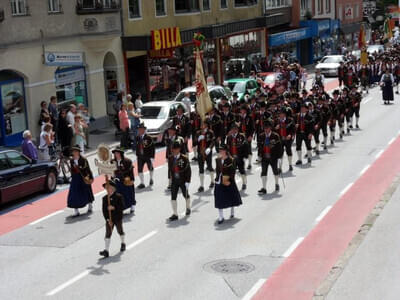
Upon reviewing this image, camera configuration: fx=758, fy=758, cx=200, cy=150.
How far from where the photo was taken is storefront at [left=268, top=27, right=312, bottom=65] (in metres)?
50.8

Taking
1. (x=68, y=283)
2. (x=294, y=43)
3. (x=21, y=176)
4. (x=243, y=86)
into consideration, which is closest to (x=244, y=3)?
(x=294, y=43)

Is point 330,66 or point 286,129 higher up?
point 330,66

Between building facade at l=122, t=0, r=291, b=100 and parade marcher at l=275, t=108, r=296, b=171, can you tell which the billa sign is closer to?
building facade at l=122, t=0, r=291, b=100

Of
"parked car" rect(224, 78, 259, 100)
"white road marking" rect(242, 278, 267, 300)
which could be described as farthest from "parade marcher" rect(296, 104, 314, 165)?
"parked car" rect(224, 78, 259, 100)

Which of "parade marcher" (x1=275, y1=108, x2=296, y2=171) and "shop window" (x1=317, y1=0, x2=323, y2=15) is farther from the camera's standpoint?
"shop window" (x1=317, y1=0, x2=323, y2=15)

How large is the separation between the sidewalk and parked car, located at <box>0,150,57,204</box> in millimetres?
8522

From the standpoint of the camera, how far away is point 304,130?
73.5ft

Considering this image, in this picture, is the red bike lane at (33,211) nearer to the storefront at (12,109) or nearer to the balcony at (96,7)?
the storefront at (12,109)

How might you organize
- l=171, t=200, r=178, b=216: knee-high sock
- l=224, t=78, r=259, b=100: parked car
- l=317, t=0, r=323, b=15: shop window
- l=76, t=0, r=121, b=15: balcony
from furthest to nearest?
l=317, t=0, r=323, b=15: shop window < l=224, t=78, r=259, b=100: parked car < l=76, t=0, r=121, b=15: balcony < l=171, t=200, r=178, b=216: knee-high sock

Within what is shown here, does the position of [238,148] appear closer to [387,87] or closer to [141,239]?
[141,239]

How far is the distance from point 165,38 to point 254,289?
2265 centimetres

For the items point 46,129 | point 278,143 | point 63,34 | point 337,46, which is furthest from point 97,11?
point 337,46

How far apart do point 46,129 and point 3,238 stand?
6.44 m

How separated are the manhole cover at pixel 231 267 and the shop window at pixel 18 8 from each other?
15.6 meters
